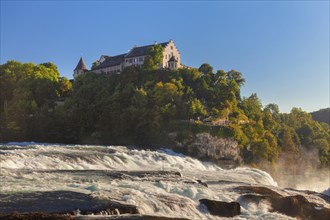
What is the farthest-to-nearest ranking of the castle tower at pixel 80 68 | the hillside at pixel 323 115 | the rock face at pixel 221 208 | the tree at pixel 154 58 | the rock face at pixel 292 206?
the hillside at pixel 323 115 → the castle tower at pixel 80 68 → the tree at pixel 154 58 → the rock face at pixel 292 206 → the rock face at pixel 221 208

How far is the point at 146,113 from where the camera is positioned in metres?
58.2

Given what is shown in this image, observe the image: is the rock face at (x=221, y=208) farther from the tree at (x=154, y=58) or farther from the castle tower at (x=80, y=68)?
the castle tower at (x=80, y=68)

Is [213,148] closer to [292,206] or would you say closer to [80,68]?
[292,206]

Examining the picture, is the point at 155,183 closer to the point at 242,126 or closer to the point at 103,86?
the point at 242,126

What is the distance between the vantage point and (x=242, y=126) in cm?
5834

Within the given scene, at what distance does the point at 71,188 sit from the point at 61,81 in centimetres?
6584

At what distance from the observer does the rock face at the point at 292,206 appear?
2077cm

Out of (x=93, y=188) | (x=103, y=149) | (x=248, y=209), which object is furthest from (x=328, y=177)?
(x=93, y=188)

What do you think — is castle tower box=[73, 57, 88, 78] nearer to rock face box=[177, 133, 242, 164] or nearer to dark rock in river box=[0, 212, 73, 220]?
rock face box=[177, 133, 242, 164]

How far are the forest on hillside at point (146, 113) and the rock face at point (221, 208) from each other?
3399 cm

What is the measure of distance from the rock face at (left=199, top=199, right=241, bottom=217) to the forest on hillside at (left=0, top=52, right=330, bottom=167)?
33994 mm

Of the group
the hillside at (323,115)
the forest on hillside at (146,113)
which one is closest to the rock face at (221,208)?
the forest on hillside at (146,113)

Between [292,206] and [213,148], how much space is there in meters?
29.8

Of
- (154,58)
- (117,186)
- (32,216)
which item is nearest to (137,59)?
(154,58)
